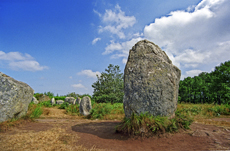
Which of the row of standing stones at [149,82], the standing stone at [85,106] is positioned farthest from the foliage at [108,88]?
the row of standing stones at [149,82]

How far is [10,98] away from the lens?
24.0 ft

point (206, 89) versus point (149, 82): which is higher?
point (206, 89)

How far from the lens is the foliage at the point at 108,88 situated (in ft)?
75.3

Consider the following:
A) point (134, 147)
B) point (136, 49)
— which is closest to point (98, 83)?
point (136, 49)

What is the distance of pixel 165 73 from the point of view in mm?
6008

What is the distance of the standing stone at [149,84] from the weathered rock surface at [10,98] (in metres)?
5.50

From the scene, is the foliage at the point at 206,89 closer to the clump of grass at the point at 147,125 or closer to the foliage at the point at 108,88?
the foliage at the point at 108,88

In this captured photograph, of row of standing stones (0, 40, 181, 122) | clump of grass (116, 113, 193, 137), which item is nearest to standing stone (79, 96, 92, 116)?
row of standing stones (0, 40, 181, 122)

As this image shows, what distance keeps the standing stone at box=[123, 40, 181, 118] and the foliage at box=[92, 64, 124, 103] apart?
54.6 ft

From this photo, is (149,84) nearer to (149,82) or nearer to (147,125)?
(149,82)

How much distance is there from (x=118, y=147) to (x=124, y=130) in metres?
0.90

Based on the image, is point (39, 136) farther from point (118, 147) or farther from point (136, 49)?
point (136, 49)

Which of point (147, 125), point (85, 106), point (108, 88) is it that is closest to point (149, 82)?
point (147, 125)

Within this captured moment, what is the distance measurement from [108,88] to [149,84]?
60.3 feet
